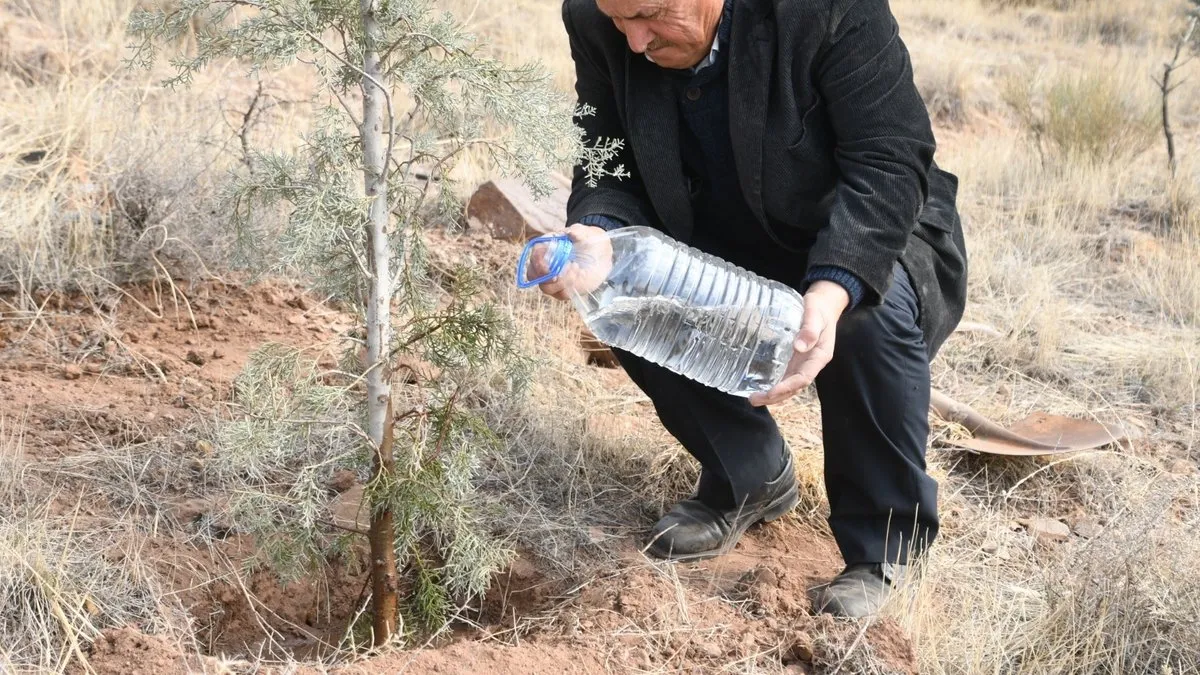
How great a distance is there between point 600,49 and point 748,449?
3.59ft

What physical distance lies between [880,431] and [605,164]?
0.98 meters

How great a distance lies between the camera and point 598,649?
8.43 ft

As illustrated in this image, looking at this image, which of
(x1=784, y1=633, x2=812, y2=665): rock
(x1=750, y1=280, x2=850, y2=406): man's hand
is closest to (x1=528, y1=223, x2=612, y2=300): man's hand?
(x1=750, y1=280, x2=850, y2=406): man's hand

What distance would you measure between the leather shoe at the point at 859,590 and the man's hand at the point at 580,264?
92 cm

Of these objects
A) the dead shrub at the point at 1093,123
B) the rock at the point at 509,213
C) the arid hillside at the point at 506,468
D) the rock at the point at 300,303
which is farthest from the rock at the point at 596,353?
the dead shrub at the point at 1093,123

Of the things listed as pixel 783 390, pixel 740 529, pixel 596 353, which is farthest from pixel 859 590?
pixel 596 353

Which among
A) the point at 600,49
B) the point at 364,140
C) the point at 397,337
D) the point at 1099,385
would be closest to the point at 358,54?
the point at 364,140

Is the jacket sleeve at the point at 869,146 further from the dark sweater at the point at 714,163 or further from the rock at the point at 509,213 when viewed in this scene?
the rock at the point at 509,213

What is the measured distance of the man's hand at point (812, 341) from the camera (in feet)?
8.22

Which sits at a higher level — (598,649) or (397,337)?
(397,337)

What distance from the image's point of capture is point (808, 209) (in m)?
2.89

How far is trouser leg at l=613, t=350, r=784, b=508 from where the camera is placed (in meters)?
3.09

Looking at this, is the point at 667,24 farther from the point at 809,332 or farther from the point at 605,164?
the point at 809,332

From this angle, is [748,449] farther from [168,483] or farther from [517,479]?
[168,483]
